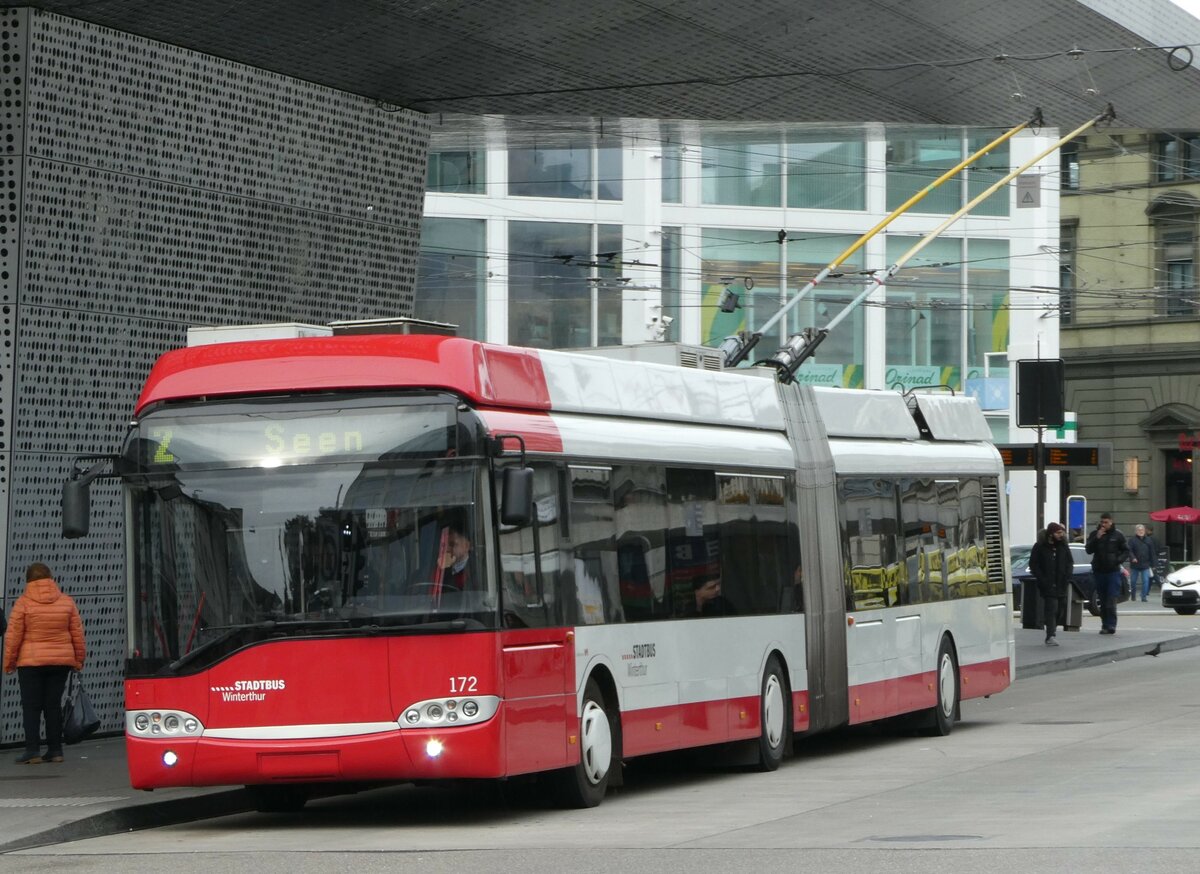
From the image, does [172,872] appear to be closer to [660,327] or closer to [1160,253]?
[660,327]

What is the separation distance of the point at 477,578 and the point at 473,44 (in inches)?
325

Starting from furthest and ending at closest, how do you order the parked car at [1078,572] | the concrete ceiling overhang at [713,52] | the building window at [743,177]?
the building window at [743,177] < the parked car at [1078,572] < the concrete ceiling overhang at [713,52]

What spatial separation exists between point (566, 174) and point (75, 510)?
33631 millimetres

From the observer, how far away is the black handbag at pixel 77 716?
15719 millimetres

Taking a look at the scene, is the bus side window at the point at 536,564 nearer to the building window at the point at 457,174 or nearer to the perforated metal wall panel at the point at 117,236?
the perforated metal wall panel at the point at 117,236

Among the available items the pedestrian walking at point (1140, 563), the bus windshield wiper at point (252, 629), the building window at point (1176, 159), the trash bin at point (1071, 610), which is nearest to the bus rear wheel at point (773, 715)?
the bus windshield wiper at point (252, 629)

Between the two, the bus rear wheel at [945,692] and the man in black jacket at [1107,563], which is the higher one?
the man in black jacket at [1107,563]

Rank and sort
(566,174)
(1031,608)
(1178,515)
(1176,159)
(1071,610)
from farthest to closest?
1. (1176,159)
2. (1178,515)
3. (566,174)
4. (1031,608)
5. (1071,610)

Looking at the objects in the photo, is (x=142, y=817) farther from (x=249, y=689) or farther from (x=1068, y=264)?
(x=1068, y=264)

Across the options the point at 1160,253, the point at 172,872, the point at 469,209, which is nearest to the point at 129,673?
the point at 172,872

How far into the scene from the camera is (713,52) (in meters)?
19.8

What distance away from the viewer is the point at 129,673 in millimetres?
11984

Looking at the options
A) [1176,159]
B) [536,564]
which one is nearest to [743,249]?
[1176,159]

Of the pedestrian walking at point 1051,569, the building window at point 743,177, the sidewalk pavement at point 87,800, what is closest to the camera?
the sidewalk pavement at point 87,800
